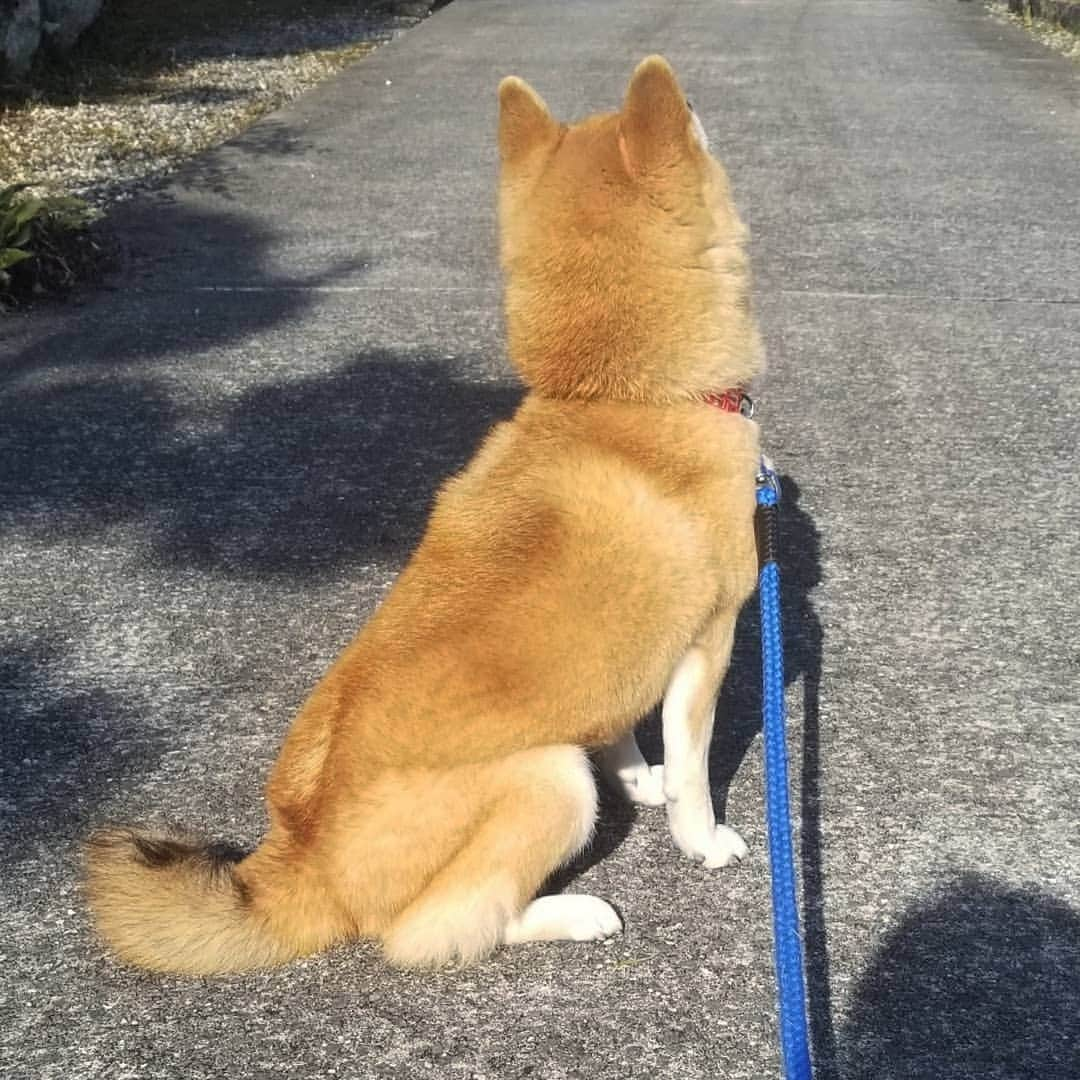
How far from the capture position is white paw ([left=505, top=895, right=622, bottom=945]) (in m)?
2.88

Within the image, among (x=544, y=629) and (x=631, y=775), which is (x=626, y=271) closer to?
(x=544, y=629)

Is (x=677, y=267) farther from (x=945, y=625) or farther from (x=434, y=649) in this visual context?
(x=945, y=625)

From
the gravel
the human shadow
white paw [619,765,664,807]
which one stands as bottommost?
the gravel

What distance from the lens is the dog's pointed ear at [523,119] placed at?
3.27 meters

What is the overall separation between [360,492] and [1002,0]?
16.5 metres

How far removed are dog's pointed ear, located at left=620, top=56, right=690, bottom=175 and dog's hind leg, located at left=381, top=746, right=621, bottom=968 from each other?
51.7 inches

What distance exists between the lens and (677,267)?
3.15 metres

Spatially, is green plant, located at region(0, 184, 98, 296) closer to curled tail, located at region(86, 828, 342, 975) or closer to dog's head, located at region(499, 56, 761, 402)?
dog's head, located at region(499, 56, 761, 402)

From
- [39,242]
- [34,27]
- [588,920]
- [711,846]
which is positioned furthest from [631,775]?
[34,27]

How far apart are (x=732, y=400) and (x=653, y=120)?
0.67m

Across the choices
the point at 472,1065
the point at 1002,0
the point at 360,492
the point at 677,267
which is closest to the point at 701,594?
the point at 677,267

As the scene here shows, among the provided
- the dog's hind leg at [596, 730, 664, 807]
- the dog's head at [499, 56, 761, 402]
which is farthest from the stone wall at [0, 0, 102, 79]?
the dog's hind leg at [596, 730, 664, 807]

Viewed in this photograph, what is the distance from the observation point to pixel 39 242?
24.2 ft

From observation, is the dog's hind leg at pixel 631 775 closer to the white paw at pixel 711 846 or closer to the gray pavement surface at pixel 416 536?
the gray pavement surface at pixel 416 536
